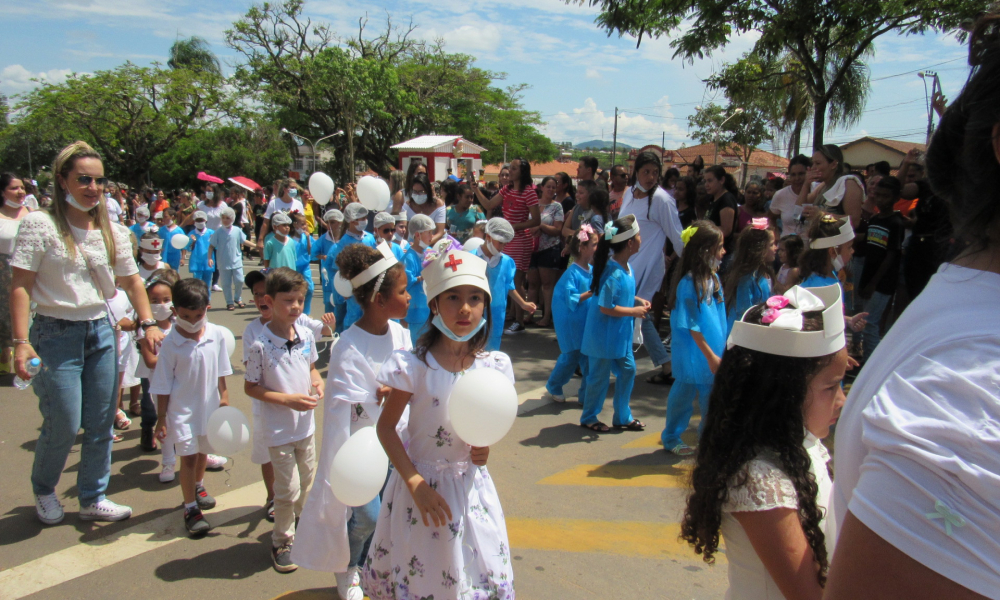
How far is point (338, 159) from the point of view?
1625 inches

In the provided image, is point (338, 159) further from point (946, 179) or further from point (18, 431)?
point (946, 179)

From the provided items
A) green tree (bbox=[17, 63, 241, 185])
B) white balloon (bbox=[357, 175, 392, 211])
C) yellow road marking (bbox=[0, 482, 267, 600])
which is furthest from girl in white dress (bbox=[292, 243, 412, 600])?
green tree (bbox=[17, 63, 241, 185])

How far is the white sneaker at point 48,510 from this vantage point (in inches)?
152

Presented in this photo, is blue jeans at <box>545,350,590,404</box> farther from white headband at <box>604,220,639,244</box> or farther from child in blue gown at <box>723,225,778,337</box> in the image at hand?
child in blue gown at <box>723,225,778,337</box>

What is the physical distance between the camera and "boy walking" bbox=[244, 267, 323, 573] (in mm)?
3441

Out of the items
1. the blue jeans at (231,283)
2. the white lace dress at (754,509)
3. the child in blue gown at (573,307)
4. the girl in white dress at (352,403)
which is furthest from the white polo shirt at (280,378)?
the blue jeans at (231,283)

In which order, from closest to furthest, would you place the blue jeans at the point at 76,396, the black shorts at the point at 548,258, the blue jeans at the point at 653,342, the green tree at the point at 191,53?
1. the blue jeans at the point at 76,396
2. the blue jeans at the point at 653,342
3. the black shorts at the point at 548,258
4. the green tree at the point at 191,53

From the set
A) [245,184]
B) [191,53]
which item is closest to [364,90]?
[245,184]

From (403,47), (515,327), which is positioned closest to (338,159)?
(403,47)

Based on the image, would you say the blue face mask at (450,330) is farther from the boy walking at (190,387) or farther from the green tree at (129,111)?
the green tree at (129,111)

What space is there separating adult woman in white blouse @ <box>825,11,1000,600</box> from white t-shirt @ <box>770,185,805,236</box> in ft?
23.9

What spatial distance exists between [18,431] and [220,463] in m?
2.08

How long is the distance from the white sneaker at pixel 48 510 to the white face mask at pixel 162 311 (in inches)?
55.5

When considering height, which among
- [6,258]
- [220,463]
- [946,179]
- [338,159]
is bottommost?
[220,463]
